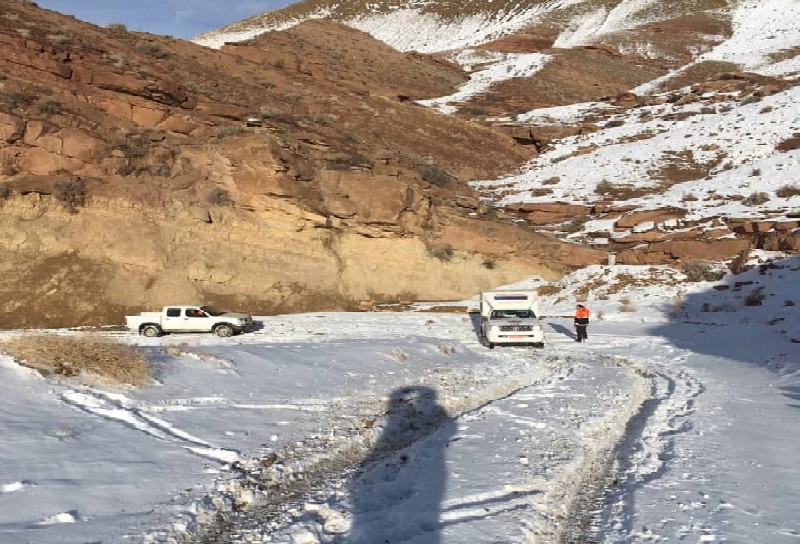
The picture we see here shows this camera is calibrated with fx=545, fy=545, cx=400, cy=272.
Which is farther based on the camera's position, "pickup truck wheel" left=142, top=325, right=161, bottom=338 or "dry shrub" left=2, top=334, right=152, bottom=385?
"pickup truck wheel" left=142, top=325, right=161, bottom=338

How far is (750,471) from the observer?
5.85 metres

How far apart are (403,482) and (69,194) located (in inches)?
855

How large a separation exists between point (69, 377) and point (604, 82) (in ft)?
226

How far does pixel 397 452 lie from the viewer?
267 inches

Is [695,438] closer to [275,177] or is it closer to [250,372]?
[250,372]

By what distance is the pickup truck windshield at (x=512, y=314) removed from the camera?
17.6 meters

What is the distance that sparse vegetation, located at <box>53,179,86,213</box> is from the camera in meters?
21.9

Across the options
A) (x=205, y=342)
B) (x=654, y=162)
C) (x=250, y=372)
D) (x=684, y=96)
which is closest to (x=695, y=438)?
(x=250, y=372)

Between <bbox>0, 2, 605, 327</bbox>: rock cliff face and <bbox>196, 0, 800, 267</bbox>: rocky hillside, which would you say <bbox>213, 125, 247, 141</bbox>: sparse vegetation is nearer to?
<bbox>0, 2, 605, 327</bbox>: rock cliff face

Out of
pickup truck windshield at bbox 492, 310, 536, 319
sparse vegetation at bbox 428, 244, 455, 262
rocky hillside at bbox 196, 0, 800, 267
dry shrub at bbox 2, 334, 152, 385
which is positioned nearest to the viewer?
dry shrub at bbox 2, 334, 152, 385

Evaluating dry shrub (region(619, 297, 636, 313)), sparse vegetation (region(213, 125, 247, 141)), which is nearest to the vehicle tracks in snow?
dry shrub (region(619, 297, 636, 313))

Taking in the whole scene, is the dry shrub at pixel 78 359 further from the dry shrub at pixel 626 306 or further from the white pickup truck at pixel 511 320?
the dry shrub at pixel 626 306

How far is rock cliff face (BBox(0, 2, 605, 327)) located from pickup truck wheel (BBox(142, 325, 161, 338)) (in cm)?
338

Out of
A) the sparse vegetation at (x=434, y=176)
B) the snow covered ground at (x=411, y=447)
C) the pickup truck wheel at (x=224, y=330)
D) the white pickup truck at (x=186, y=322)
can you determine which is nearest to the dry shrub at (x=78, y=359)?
the snow covered ground at (x=411, y=447)
